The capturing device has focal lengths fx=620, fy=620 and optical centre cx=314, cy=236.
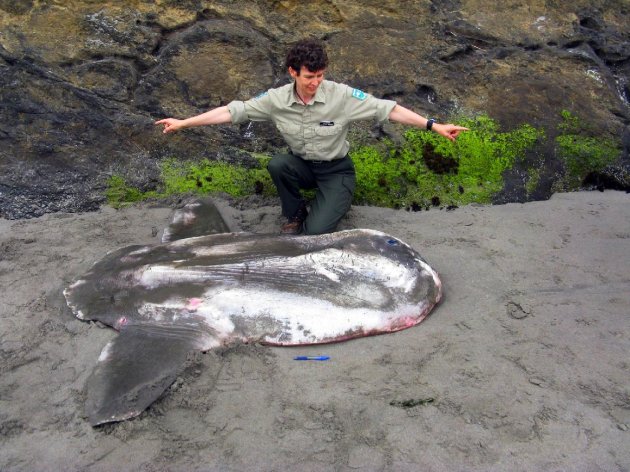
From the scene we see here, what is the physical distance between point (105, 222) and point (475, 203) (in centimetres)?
326

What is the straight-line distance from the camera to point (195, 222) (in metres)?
5.05

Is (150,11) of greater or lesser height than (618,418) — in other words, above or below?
above

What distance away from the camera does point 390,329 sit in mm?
3924

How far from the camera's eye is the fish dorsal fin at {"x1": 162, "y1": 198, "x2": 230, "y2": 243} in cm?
491

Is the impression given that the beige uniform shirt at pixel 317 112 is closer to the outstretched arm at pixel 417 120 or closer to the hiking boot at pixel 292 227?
the outstretched arm at pixel 417 120

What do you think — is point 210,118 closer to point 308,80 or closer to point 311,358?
point 308,80

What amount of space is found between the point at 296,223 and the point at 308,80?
129cm

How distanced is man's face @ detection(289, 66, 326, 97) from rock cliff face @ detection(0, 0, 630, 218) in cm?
104

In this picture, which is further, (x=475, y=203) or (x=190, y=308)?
(x=475, y=203)

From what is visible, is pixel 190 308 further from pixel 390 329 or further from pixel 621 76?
pixel 621 76

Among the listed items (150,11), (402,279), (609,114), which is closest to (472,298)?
(402,279)

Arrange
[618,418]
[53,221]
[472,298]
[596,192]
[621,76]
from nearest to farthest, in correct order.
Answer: [618,418] < [472,298] < [53,221] < [596,192] < [621,76]

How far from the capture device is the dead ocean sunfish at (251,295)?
385 cm

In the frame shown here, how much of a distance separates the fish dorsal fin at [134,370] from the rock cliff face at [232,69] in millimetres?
2175
